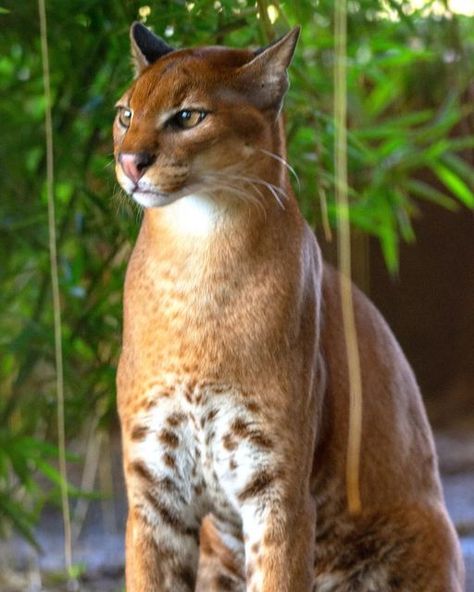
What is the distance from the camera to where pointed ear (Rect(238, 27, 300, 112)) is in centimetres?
179

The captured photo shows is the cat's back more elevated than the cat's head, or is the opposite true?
the cat's head

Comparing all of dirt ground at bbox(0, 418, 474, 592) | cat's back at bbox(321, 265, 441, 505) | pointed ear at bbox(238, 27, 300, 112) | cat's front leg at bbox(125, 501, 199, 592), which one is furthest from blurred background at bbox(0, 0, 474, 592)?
cat's front leg at bbox(125, 501, 199, 592)

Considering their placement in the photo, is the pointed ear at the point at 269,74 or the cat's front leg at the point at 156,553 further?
the cat's front leg at the point at 156,553

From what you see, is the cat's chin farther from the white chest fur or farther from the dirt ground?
the dirt ground

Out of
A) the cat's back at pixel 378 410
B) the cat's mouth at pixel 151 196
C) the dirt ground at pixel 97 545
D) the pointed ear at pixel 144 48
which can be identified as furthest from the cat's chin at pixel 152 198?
the dirt ground at pixel 97 545

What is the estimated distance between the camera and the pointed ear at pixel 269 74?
5.89 ft

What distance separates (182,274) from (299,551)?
0.41m

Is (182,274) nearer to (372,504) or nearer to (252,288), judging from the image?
(252,288)

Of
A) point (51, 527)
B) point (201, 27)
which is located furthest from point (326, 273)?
point (51, 527)

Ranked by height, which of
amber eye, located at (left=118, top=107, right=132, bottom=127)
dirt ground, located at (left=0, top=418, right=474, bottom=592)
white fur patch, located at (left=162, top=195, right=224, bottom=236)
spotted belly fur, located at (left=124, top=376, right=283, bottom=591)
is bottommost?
dirt ground, located at (left=0, top=418, right=474, bottom=592)

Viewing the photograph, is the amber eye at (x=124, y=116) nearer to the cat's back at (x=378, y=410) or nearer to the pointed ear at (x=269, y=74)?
the pointed ear at (x=269, y=74)

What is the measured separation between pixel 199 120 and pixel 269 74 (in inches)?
4.6

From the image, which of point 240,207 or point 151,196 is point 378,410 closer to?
point 240,207

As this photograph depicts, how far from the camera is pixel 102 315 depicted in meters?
2.69
